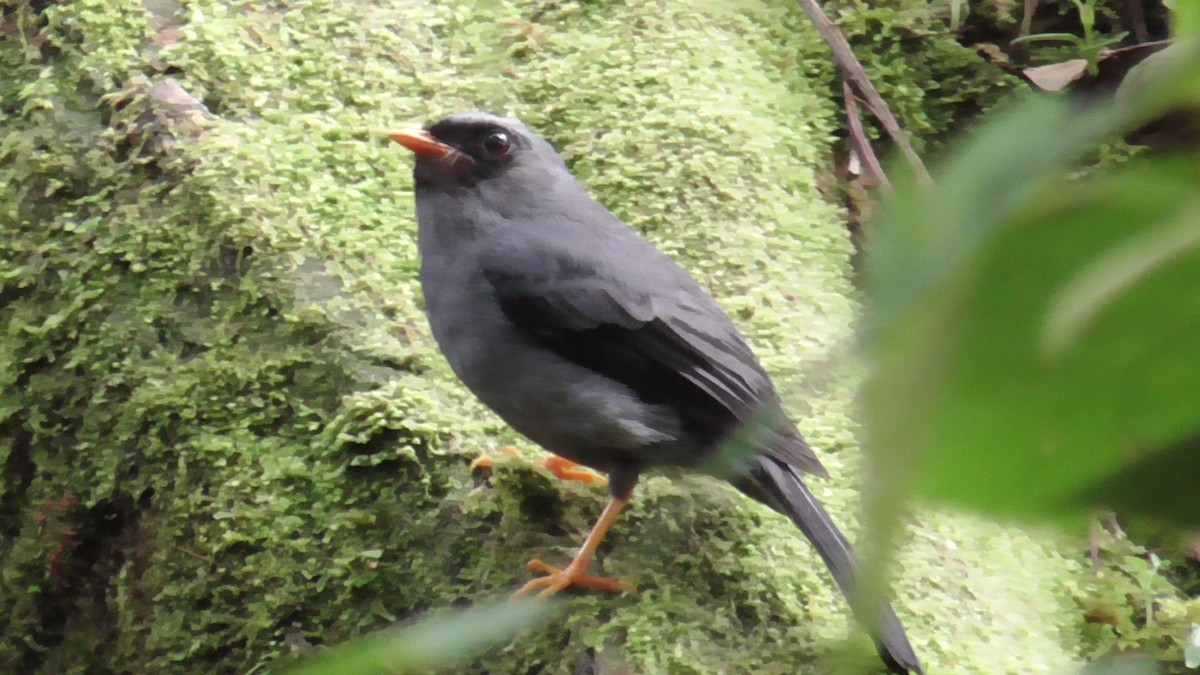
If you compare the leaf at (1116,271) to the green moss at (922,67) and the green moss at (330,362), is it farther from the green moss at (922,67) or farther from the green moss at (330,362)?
the green moss at (922,67)

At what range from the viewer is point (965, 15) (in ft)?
14.1

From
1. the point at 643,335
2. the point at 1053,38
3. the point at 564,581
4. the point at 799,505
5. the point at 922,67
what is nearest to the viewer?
the point at 564,581

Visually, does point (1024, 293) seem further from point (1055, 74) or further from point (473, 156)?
point (1055, 74)

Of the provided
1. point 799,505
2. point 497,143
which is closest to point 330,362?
point 497,143

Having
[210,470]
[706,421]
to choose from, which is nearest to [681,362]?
[706,421]

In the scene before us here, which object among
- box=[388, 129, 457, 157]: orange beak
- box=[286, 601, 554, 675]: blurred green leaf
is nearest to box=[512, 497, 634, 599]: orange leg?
box=[388, 129, 457, 157]: orange beak

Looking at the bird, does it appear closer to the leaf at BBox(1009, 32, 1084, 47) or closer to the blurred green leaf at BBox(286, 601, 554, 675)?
the leaf at BBox(1009, 32, 1084, 47)

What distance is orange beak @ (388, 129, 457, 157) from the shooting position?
3018 mm

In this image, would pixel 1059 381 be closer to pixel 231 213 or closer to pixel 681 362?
pixel 681 362

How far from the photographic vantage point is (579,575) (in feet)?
8.04

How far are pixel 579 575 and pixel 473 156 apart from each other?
1.24 m

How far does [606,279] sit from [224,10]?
5.98ft

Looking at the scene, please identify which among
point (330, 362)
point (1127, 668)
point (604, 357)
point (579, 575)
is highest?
point (1127, 668)

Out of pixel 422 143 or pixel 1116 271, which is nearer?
pixel 1116 271
